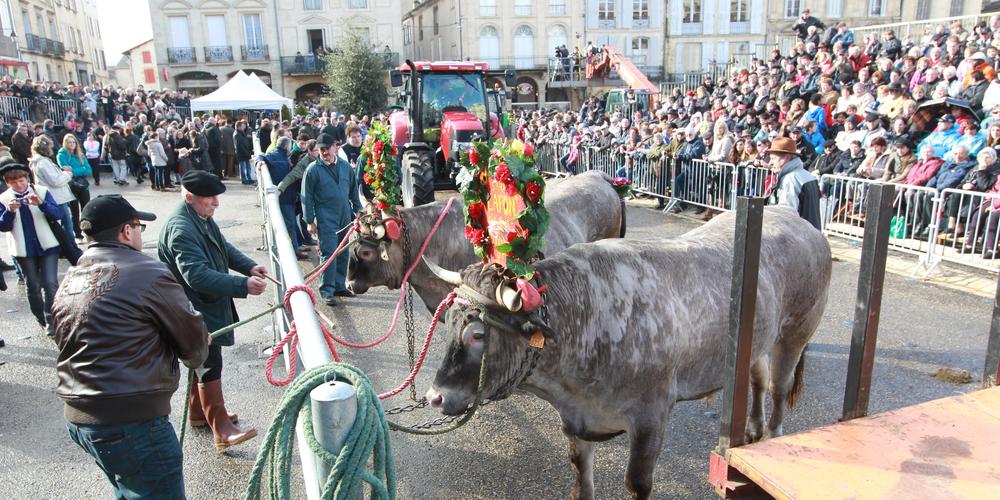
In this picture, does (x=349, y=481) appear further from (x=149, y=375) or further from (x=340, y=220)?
(x=340, y=220)

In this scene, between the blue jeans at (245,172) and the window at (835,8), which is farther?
the window at (835,8)

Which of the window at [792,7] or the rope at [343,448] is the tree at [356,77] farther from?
the rope at [343,448]

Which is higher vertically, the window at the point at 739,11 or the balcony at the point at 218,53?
the window at the point at 739,11

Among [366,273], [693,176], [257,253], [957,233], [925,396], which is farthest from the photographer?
[693,176]

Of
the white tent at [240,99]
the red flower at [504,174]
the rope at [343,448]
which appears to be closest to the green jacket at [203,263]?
the red flower at [504,174]

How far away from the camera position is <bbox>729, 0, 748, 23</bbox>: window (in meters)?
41.8

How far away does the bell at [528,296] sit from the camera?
2.79 meters

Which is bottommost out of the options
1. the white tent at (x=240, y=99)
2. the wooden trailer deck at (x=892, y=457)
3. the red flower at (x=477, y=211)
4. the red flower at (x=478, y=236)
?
the wooden trailer deck at (x=892, y=457)

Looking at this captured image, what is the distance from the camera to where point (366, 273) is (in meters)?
5.36

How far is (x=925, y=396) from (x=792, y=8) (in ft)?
145

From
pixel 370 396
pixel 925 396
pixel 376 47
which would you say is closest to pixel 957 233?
pixel 925 396

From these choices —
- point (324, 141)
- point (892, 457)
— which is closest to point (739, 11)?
point (324, 141)

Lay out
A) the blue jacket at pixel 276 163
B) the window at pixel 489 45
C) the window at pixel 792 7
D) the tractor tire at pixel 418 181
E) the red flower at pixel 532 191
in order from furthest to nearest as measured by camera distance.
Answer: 1. the window at pixel 489 45
2. the window at pixel 792 7
3. the tractor tire at pixel 418 181
4. the blue jacket at pixel 276 163
5. the red flower at pixel 532 191

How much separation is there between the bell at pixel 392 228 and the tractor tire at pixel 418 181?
202 inches
